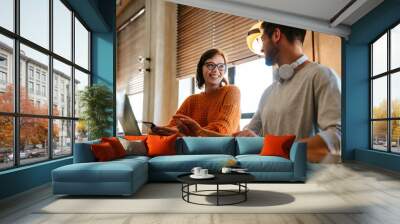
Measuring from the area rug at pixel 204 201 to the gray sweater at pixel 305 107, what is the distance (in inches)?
71.0

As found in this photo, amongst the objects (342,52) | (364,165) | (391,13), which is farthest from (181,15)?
(364,165)

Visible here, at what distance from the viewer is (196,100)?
687cm

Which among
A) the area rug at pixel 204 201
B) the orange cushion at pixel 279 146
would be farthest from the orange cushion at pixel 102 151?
the orange cushion at pixel 279 146

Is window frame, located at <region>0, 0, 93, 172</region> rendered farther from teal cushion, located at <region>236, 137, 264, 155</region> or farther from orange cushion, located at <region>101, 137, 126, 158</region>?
teal cushion, located at <region>236, 137, 264, 155</region>

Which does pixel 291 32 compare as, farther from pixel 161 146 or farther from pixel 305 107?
pixel 161 146

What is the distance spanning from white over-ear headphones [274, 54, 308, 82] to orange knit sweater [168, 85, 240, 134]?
2.66 ft

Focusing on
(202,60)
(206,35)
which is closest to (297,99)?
(202,60)

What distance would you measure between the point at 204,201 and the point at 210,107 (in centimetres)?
292

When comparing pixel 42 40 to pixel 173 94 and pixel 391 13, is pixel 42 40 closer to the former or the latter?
→ pixel 173 94

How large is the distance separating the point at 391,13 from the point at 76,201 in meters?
6.08

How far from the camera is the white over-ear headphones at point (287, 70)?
6324 mm

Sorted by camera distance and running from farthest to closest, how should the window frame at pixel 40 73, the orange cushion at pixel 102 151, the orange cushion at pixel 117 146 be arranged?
the orange cushion at pixel 117 146
the orange cushion at pixel 102 151
the window frame at pixel 40 73

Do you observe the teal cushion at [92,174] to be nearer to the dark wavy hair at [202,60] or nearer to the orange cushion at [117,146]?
the orange cushion at [117,146]

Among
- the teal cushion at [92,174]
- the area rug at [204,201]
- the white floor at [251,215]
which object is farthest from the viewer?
the teal cushion at [92,174]
